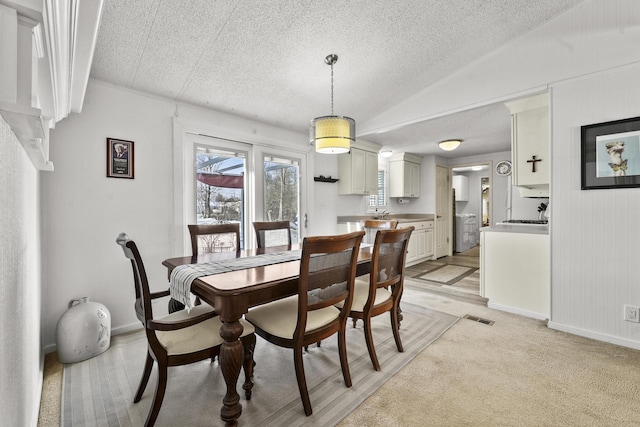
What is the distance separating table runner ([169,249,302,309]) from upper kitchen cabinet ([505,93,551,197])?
2.70 meters

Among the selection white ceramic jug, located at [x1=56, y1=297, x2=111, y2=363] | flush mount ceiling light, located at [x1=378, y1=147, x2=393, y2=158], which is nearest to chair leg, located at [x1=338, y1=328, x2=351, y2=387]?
white ceramic jug, located at [x1=56, y1=297, x2=111, y2=363]

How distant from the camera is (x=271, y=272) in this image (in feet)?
5.79

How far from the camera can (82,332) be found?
2.10 metres

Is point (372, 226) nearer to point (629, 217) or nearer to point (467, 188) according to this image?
point (629, 217)

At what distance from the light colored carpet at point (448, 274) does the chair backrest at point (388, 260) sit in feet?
8.09

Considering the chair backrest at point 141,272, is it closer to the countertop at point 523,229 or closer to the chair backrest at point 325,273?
the chair backrest at point 325,273

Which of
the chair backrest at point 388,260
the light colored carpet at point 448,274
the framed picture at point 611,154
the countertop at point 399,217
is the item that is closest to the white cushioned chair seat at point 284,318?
the chair backrest at point 388,260

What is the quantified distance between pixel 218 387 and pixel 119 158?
2.16m

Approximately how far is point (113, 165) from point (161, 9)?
4.56 feet

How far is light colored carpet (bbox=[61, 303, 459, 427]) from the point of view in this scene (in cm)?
154

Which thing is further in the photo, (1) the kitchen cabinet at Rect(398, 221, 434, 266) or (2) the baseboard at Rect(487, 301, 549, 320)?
(1) the kitchen cabinet at Rect(398, 221, 434, 266)

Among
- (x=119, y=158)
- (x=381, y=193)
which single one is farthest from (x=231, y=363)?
(x=381, y=193)

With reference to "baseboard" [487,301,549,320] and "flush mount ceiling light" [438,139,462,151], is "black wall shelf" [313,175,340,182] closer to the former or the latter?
"flush mount ceiling light" [438,139,462,151]

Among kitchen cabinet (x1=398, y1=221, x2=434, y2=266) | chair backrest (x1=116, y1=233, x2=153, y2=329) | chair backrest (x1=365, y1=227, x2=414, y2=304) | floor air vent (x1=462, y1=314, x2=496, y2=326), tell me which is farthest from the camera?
kitchen cabinet (x1=398, y1=221, x2=434, y2=266)
